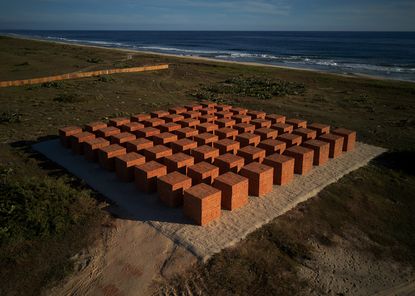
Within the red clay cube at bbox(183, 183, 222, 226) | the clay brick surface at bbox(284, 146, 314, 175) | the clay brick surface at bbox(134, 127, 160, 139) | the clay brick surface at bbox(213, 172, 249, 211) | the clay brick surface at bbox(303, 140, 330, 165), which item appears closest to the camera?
the red clay cube at bbox(183, 183, 222, 226)

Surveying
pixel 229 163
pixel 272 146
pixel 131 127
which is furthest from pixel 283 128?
pixel 131 127

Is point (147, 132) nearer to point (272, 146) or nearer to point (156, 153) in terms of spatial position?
point (156, 153)

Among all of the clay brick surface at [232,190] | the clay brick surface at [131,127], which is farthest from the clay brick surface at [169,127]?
the clay brick surface at [232,190]

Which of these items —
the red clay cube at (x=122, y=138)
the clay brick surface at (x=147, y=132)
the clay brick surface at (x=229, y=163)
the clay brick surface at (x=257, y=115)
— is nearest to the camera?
the clay brick surface at (x=229, y=163)

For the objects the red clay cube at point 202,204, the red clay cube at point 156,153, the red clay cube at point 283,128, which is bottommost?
the red clay cube at point 202,204

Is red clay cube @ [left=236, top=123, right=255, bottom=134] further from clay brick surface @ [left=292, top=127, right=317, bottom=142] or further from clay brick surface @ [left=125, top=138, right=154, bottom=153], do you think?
clay brick surface @ [left=125, top=138, right=154, bottom=153]

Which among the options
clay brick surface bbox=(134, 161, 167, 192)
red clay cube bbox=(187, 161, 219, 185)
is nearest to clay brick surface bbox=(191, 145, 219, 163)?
red clay cube bbox=(187, 161, 219, 185)

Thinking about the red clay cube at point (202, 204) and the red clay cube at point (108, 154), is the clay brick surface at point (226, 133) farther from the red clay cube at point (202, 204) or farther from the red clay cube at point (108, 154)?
the red clay cube at point (202, 204)
